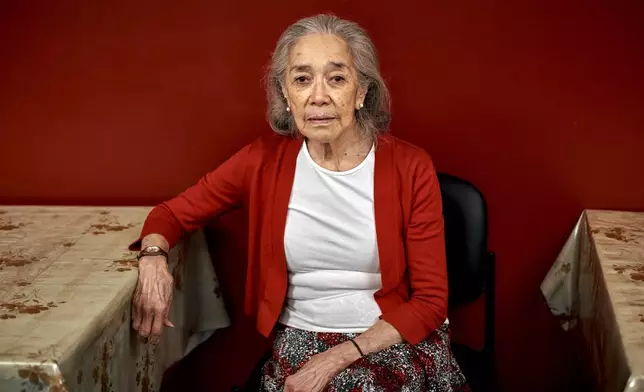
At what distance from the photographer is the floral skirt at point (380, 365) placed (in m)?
1.62

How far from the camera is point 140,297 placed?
1655mm

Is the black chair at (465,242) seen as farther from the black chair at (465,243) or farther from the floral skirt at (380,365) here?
the floral skirt at (380,365)

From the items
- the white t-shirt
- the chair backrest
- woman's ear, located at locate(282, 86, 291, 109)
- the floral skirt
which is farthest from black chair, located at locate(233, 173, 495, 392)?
woman's ear, located at locate(282, 86, 291, 109)

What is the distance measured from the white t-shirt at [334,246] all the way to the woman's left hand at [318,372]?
0.18 metres

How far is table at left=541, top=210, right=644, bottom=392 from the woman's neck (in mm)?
637

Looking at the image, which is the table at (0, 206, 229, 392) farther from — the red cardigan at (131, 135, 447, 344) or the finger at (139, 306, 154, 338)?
the red cardigan at (131, 135, 447, 344)

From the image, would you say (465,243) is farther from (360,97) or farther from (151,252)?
(151,252)

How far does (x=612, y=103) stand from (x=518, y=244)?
500mm

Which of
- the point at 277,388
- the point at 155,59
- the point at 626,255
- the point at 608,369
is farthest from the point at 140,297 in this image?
the point at 626,255

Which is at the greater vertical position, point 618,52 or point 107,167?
point 618,52

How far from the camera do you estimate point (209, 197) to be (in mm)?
1928

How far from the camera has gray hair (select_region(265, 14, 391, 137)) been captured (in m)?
1.75

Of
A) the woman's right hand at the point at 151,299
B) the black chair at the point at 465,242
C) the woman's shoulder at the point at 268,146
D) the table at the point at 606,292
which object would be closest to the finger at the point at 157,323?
the woman's right hand at the point at 151,299

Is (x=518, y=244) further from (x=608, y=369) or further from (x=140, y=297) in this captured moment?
(x=140, y=297)
